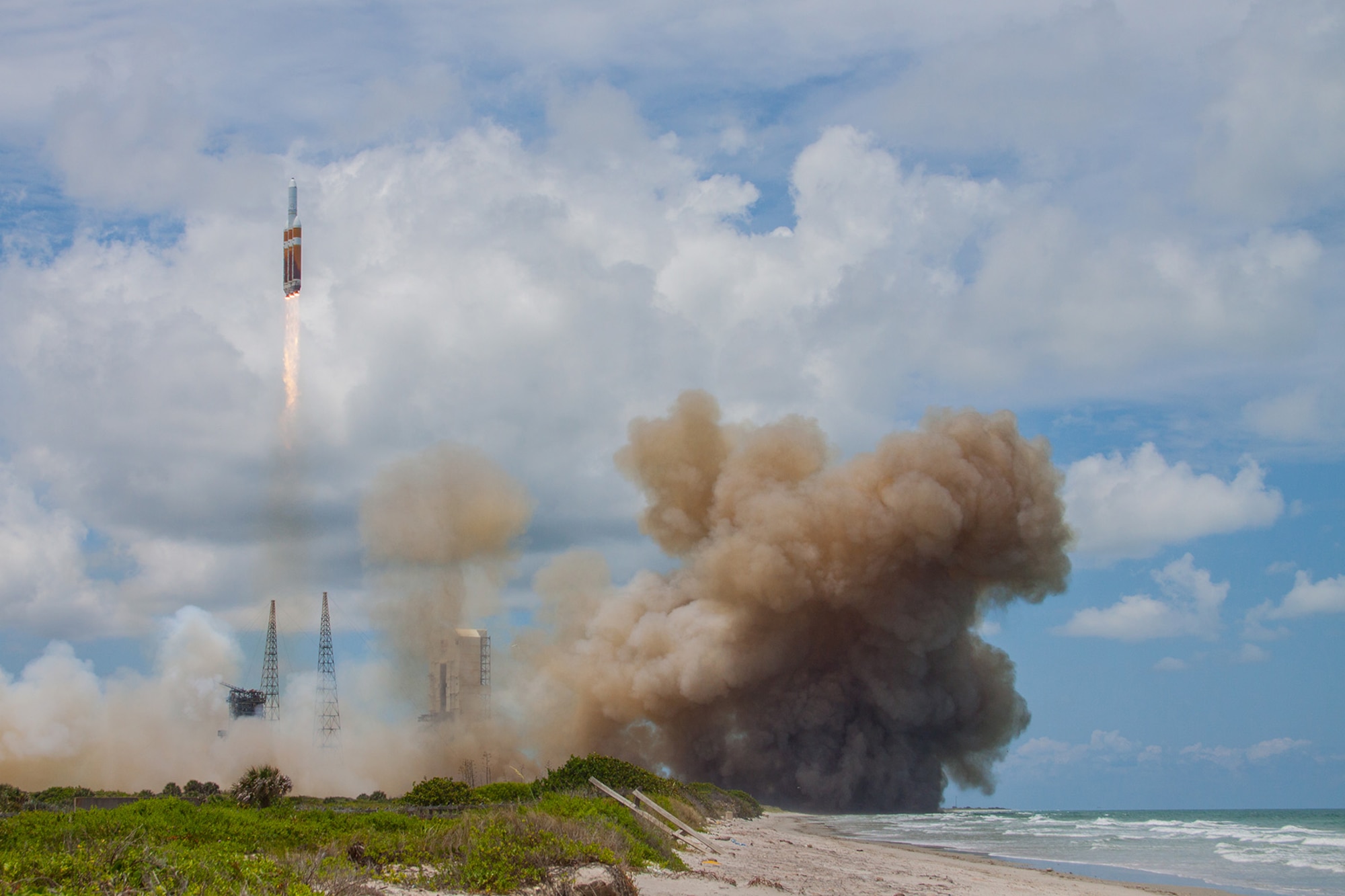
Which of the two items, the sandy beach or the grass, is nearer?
the grass

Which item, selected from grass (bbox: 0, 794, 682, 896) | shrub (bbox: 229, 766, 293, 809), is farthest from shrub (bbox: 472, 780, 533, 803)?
grass (bbox: 0, 794, 682, 896)

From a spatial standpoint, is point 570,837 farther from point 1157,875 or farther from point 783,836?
point 1157,875

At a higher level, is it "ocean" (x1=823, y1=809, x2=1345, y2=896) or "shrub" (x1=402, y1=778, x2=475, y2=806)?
"shrub" (x1=402, y1=778, x2=475, y2=806)

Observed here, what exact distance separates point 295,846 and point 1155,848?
3296 centimetres

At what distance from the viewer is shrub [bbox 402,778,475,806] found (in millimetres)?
26375

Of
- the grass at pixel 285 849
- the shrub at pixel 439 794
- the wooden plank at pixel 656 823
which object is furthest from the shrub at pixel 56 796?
the wooden plank at pixel 656 823

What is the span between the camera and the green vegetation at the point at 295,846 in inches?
461

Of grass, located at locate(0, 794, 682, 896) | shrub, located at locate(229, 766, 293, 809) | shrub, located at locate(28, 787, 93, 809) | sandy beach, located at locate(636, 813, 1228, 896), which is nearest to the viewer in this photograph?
grass, located at locate(0, 794, 682, 896)

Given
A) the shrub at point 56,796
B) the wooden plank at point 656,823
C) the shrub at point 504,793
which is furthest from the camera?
the shrub at point 56,796

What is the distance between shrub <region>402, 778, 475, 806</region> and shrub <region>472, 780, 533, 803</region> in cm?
38

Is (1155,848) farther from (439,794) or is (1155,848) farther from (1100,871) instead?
(439,794)

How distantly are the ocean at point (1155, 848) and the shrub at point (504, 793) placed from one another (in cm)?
1238

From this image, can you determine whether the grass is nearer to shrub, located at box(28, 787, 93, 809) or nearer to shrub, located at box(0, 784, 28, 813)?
shrub, located at box(0, 784, 28, 813)

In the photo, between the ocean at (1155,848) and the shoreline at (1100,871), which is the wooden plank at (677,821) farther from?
the ocean at (1155,848)
